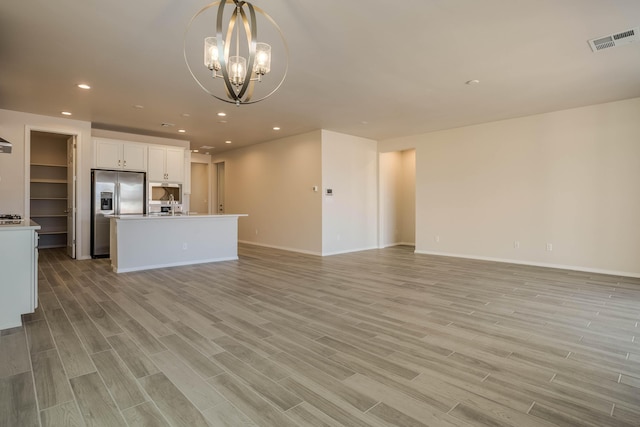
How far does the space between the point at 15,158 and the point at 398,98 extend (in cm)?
668

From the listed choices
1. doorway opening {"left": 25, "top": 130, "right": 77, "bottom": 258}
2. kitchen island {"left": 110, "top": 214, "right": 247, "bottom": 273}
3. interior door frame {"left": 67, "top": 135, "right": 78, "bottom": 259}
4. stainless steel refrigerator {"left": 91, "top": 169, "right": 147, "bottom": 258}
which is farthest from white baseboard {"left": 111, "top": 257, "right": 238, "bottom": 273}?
doorway opening {"left": 25, "top": 130, "right": 77, "bottom": 258}

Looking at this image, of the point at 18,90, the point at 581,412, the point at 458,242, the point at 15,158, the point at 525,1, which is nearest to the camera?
the point at 581,412

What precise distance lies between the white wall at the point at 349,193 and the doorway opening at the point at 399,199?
1.16ft

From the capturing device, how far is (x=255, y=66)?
2.75m

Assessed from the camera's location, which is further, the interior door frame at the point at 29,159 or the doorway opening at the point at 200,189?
the doorway opening at the point at 200,189

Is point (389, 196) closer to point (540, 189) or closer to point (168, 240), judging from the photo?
point (540, 189)

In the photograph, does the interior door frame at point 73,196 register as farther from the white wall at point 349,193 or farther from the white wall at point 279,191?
the white wall at point 349,193

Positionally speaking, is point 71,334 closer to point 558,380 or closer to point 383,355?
point 383,355

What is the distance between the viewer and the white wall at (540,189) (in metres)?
5.27

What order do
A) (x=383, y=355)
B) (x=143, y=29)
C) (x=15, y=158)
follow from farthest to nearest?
(x=15, y=158) < (x=143, y=29) < (x=383, y=355)

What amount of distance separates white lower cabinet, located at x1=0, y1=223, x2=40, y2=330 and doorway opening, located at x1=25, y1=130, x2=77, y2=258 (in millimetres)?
5455

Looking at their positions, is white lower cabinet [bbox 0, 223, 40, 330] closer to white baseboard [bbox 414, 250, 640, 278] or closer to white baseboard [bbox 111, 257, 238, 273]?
white baseboard [bbox 111, 257, 238, 273]

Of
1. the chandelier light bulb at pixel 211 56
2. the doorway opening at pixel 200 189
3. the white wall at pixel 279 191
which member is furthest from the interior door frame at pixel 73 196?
the chandelier light bulb at pixel 211 56

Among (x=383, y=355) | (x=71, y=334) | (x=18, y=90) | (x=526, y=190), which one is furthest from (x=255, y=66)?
(x=526, y=190)
